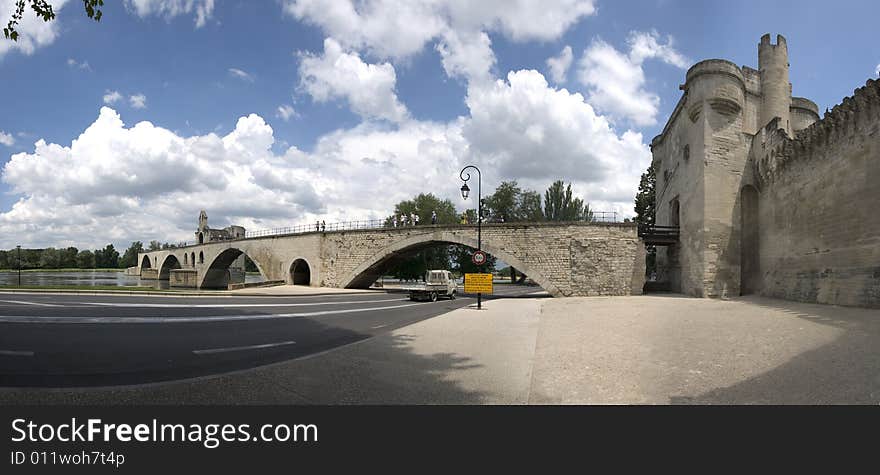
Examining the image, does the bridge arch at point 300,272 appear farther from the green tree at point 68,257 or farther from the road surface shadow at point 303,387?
the green tree at point 68,257

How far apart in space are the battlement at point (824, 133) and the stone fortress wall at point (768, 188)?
44 millimetres

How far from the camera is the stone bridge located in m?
23.2

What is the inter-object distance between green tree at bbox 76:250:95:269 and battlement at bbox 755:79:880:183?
152553mm

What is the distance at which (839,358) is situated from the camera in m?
5.73

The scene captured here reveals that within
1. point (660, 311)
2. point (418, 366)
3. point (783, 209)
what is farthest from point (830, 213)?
point (418, 366)

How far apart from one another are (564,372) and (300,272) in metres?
36.7

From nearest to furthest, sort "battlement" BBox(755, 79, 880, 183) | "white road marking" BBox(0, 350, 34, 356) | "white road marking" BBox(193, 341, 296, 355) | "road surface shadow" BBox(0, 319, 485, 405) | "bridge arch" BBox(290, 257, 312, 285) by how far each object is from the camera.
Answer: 1. "road surface shadow" BBox(0, 319, 485, 405)
2. "white road marking" BBox(0, 350, 34, 356)
3. "white road marking" BBox(193, 341, 296, 355)
4. "battlement" BBox(755, 79, 880, 183)
5. "bridge arch" BBox(290, 257, 312, 285)

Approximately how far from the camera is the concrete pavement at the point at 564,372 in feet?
13.4

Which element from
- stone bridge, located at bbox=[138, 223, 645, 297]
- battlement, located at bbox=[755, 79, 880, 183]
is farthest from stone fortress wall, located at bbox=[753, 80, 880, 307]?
stone bridge, located at bbox=[138, 223, 645, 297]

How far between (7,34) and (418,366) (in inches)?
330

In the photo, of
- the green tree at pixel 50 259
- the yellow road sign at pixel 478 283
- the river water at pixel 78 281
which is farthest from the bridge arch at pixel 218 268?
the green tree at pixel 50 259

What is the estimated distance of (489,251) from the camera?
2661 cm

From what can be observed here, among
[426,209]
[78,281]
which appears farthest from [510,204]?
[78,281]

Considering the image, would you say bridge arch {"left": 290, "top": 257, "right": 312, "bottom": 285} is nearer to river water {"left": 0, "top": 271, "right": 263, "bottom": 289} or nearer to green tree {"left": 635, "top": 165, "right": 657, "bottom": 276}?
river water {"left": 0, "top": 271, "right": 263, "bottom": 289}
